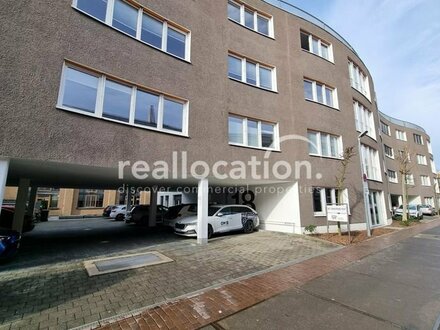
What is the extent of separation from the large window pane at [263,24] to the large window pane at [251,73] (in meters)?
2.67

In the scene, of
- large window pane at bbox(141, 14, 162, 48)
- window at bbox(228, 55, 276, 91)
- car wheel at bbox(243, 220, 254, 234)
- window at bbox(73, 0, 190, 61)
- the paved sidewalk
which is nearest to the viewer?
the paved sidewalk

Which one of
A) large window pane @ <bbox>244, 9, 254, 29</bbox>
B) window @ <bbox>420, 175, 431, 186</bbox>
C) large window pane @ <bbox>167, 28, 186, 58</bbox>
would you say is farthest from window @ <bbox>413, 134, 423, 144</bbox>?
large window pane @ <bbox>167, 28, 186, 58</bbox>

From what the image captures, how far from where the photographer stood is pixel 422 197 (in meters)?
37.4

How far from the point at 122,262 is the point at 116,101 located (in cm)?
529

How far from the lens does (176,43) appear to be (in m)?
10.2

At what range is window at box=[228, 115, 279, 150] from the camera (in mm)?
11648

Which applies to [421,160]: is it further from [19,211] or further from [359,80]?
[19,211]

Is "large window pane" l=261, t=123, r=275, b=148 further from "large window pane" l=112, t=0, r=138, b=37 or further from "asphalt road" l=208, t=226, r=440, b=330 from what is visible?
"large window pane" l=112, t=0, r=138, b=37

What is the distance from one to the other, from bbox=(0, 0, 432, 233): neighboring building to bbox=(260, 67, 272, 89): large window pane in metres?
0.08

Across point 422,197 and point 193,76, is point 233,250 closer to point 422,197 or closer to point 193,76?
point 193,76

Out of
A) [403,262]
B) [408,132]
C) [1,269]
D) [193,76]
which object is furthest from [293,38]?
[408,132]

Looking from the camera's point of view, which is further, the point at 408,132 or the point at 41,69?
the point at 408,132

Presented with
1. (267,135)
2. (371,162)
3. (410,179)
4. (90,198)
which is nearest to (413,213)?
(410,179)

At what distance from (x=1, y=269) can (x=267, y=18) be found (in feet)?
55.6
